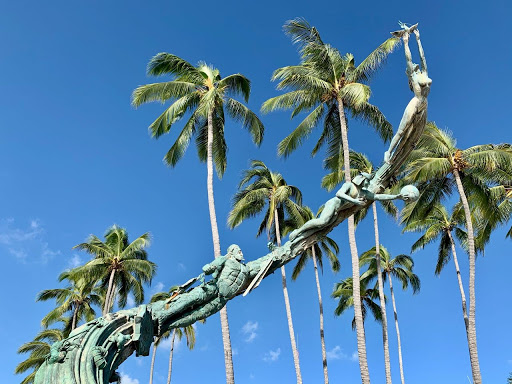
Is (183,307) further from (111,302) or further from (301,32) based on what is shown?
(111,302)

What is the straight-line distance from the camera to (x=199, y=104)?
15.2 metres

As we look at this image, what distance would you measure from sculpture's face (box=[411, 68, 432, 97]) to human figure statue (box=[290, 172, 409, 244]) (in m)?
1.28

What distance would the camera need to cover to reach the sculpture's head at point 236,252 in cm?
608

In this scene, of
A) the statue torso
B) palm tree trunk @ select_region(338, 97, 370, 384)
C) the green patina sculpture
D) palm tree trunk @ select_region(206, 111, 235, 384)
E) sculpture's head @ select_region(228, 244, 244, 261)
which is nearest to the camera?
the green patina sculpture

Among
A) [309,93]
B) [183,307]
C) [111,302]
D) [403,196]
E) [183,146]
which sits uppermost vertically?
[309,93]

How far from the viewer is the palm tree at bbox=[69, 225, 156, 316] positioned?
20562 millimetres

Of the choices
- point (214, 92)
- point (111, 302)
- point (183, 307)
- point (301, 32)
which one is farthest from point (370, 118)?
point (111, 302)

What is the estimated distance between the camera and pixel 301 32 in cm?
1528

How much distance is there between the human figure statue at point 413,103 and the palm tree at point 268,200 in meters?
13.7

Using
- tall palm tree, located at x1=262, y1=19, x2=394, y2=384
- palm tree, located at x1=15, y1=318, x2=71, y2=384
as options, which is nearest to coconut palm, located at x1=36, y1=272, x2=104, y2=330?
palm tree, located at x1=15, y1=318, x2=71, y2=384

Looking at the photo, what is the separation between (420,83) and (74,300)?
2521cm

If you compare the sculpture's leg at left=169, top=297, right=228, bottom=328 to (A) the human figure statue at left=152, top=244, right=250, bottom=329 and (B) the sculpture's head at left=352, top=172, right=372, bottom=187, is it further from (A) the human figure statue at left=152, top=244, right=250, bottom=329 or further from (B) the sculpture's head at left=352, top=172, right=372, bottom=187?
(B) the sculpture's head at left=352, top=172, right=372, bottom=187

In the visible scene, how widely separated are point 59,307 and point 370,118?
21006 mm

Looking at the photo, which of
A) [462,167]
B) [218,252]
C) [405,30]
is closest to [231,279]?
[405,30]
